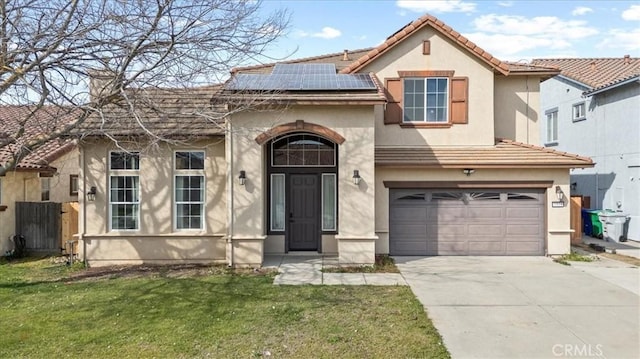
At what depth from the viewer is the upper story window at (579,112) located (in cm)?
1838

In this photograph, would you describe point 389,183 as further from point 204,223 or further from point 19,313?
point 19,313

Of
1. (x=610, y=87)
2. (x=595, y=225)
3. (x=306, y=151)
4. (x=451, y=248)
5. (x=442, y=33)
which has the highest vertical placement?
(x=442, y=33)

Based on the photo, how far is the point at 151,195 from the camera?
38.4ft

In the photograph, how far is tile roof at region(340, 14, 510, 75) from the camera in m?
13.2

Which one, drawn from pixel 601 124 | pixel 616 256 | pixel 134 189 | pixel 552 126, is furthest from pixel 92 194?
pixel 552 126

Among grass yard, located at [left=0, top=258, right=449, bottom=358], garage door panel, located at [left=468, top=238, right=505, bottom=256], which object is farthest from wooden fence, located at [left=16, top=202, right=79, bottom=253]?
garage door panel, located at [left=468, top=238, right=505, bottom=256]

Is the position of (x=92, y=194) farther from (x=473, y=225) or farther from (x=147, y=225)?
(x=473, y=225)

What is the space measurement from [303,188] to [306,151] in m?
1.12

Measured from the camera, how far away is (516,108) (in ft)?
46.1

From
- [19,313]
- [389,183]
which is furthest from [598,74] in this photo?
[19,313]

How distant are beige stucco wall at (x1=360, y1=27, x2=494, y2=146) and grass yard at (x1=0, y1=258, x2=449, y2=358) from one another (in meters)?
5.79

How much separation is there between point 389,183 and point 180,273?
621cm

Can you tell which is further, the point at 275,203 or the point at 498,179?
the point at 275,203

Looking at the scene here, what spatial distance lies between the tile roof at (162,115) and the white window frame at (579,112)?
15688 mm
